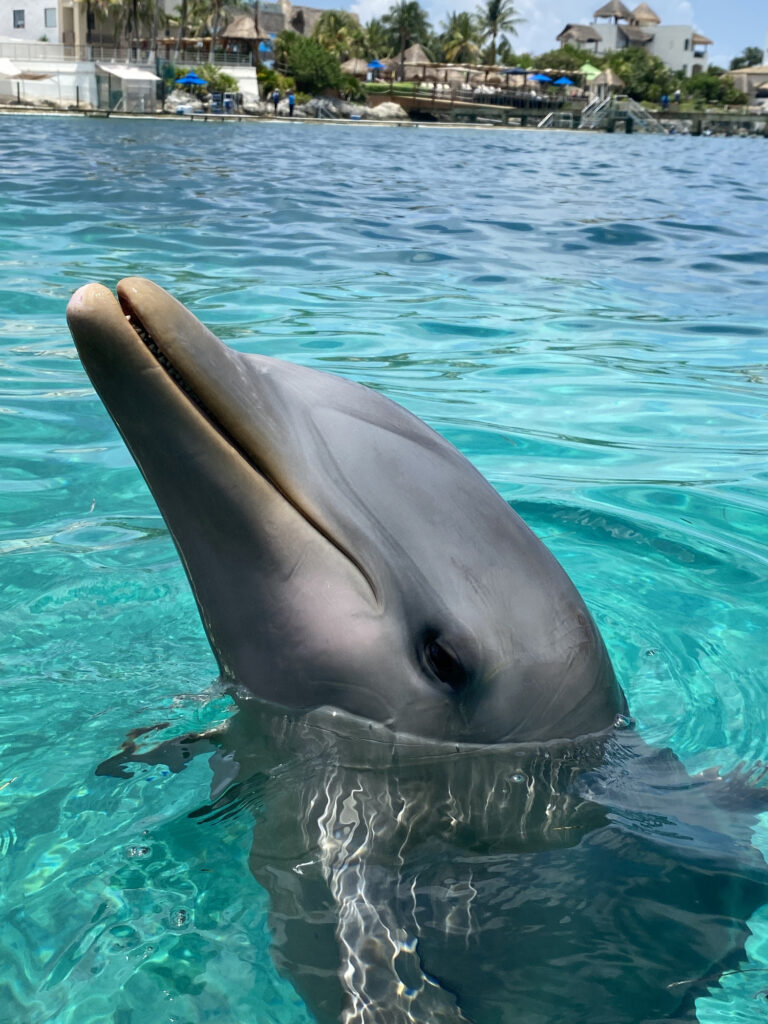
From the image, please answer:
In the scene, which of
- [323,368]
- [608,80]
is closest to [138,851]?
[323,368]

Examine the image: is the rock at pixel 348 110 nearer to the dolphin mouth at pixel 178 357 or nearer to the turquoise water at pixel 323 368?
the turquoise water at pixel 323 368

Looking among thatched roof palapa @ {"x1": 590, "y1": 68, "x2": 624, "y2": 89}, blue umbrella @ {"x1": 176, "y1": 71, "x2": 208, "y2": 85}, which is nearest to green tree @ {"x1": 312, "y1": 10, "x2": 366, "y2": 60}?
thatched roof palapa @ {"x1": 590, "y1": 68, "x2": 624, "y2": 89}

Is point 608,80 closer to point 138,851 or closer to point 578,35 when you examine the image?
point 578,35

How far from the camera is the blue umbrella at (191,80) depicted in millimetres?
69812

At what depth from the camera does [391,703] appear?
8.79 ft

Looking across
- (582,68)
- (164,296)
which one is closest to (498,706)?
(164,296)

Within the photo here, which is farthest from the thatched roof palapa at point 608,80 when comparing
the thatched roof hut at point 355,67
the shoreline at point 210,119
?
the shoreline at point 210,119

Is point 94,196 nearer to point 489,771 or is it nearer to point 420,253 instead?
point 420,253

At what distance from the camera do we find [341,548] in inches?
101

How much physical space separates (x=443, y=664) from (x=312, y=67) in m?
87.4

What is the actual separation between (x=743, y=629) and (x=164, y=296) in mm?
3109

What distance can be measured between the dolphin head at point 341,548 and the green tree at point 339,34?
106 m

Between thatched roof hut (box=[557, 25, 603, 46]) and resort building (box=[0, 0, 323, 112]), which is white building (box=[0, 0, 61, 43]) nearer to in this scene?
resort building (box=[0, 0, 323, 112])

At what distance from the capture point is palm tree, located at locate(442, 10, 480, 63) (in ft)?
394
